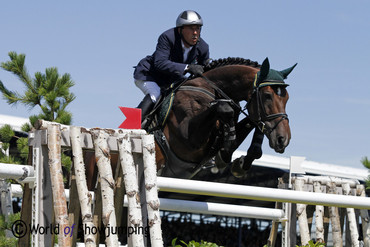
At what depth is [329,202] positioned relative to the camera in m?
4.31

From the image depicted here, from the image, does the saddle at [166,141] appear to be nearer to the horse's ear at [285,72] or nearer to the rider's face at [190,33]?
the rider's face at [190,33]

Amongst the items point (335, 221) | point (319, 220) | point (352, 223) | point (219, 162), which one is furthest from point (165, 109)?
point (352, 223)

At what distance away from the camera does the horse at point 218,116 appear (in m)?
4.69

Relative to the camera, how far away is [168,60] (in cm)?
505

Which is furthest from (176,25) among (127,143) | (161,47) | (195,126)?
(127,143)

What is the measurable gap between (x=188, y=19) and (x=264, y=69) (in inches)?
34.1

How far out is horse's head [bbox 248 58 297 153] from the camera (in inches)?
177

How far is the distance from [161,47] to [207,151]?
948 mm

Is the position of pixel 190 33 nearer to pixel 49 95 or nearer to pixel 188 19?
pixel 188 19

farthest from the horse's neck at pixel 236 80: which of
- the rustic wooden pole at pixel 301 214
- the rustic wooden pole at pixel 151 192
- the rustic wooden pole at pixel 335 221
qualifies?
the rustic wooden pole at pixel 151 192

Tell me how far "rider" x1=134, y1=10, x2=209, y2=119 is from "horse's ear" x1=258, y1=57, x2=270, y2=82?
0.57 metres

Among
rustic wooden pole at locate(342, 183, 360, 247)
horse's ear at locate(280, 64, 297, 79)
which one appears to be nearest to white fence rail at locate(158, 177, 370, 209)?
rustic wooden pole at locate(342, 183, 360, 247)

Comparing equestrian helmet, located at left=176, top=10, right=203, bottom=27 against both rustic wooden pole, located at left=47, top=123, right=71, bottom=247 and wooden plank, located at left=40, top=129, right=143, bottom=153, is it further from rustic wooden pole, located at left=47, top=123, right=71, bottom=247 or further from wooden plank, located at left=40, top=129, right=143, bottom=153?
rustic wooden pole, located at left=47, top=123, right=71, bottom=247

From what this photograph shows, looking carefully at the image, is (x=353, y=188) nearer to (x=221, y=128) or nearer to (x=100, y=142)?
(x=221, y=128)
